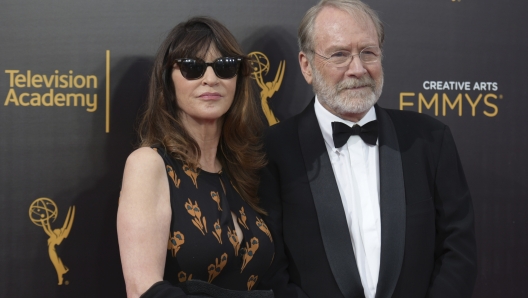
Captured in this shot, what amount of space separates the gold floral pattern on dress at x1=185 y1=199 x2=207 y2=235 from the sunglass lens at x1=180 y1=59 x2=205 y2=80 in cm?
44

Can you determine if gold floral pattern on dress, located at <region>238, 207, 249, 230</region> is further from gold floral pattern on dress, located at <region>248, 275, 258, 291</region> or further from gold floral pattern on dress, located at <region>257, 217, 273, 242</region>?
gold floral pattern on dress, located at <region>248, 275, 258, 291</region>

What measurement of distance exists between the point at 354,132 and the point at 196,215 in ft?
2.15

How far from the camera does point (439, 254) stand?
2297mm

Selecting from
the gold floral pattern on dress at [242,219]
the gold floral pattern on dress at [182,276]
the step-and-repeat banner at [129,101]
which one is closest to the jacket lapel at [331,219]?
the gold floral pattern on dress at [242,219]

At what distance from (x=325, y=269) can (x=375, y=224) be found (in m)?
0.24

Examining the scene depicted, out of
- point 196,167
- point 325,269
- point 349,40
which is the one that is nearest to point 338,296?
point 325,269

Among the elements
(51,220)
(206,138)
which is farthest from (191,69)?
(51,220)

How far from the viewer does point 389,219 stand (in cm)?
219

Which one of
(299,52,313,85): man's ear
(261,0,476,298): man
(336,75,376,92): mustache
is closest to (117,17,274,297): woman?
(261,0,476,298): man

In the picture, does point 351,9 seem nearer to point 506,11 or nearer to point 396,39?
point 396,39

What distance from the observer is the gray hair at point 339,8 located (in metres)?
2.36

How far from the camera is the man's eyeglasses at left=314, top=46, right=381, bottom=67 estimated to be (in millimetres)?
2316

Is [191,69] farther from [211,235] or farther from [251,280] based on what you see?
[251,280]

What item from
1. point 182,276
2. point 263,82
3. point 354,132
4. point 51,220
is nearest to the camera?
point 182,276
